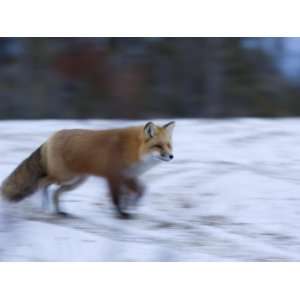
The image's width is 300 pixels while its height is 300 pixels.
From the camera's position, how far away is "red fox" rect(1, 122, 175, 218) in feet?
23.3

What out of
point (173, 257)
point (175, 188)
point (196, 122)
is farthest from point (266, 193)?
point (196, 122)

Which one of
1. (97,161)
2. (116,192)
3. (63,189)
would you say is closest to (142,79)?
(63,189)

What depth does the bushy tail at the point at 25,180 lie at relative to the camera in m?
7.19

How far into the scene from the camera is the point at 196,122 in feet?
38.1

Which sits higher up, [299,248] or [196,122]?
[196,122]

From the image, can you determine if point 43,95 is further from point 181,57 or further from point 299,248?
point 299,248

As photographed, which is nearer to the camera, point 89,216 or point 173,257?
point 173,257

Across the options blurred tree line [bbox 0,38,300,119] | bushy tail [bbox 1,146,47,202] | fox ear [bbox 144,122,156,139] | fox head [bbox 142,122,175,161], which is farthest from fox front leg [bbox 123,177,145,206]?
blurred tree line [bbox 0,38,300,119]

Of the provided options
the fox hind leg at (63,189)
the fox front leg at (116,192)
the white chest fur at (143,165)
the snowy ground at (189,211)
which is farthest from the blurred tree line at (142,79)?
the fox front leg at (116,192)

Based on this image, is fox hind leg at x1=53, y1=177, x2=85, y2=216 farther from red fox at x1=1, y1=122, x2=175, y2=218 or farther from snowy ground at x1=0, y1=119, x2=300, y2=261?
snowy ground at x1=0, y1=119, x2=300, y2=261

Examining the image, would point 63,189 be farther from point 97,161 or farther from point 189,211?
point 189,211

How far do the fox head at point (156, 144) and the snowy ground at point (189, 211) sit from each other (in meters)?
0.64

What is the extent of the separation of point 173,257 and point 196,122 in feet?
18.9

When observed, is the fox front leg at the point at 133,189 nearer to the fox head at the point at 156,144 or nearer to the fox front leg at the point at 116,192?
the fox front leg at the point at 116,192
